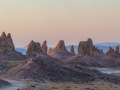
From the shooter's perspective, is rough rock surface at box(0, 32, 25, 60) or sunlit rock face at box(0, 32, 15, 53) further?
sunlit rock face at box(0, 32, 15, 53)

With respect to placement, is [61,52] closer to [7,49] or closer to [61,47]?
[61,47]

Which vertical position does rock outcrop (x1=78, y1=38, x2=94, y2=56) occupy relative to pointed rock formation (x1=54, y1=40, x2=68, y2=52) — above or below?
below

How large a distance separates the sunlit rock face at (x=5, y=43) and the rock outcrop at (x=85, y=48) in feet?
94.8

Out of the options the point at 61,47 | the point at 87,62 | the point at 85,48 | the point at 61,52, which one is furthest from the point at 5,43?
the point at 61,47

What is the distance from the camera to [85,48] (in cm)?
11206

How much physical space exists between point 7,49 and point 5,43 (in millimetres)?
2710

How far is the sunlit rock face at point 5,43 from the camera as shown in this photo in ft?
386

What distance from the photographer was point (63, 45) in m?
150

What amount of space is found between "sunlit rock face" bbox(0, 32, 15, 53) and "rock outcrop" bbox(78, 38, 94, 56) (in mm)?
28887

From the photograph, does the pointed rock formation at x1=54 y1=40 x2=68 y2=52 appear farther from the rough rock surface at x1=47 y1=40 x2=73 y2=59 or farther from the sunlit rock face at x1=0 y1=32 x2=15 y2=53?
the sunlit rock face at x1=0 y1=32 x2=15 y2=53

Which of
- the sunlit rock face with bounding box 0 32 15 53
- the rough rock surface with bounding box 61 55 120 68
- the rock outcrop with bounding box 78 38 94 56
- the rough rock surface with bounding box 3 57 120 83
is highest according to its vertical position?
the sunlit rock face with bounding box 0 32 15 53

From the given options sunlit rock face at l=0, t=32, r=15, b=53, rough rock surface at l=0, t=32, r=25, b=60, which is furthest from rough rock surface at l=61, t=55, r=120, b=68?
sunlit rock face at l=0, t=32, r=15, b=53

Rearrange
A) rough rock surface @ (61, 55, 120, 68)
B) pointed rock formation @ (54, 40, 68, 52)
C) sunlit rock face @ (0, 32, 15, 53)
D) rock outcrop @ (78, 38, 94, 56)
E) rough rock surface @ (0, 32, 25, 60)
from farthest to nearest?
pointed rock formation @ (54, 40, 68, 52) < sunlit rock face @ (0, 32, 15, 53) < rough rock surface @ (0, 32, 25, 60) < rock outcrop @ (78, 38, 94, 56) < rough rock surface @ (61, 55, 120, 68)

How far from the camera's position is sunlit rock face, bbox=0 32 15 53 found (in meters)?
118
